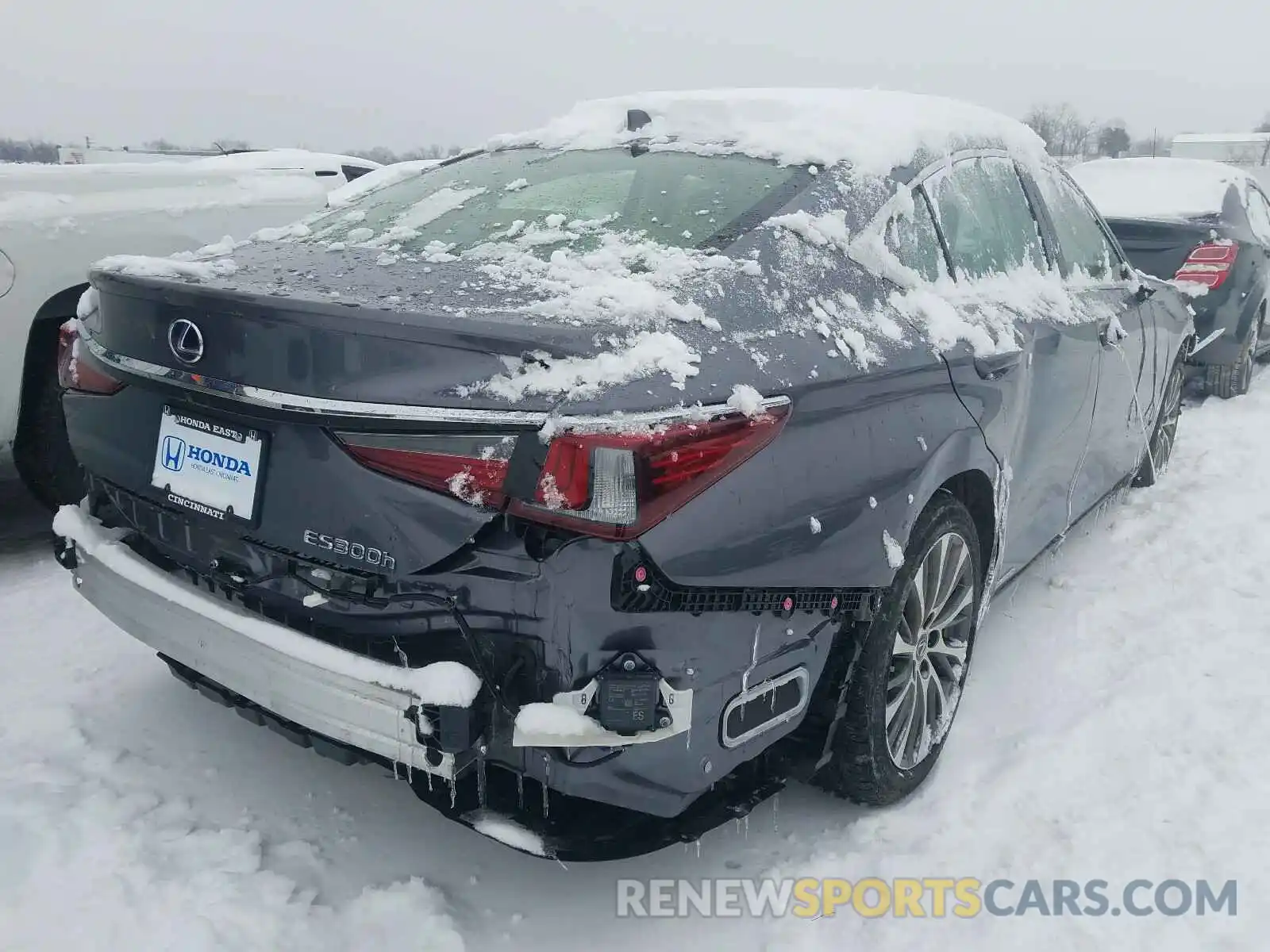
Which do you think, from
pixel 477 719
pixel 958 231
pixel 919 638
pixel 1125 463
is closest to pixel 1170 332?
pixel 1125 463

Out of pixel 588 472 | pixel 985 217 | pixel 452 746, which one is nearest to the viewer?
pixel 588 472

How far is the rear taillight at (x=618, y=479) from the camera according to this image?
163 centimetres

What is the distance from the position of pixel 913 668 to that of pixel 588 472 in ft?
4.10

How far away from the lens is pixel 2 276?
11.6ft

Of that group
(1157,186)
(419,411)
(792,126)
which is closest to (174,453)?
(419,411)

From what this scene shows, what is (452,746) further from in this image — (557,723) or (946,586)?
(946,586)

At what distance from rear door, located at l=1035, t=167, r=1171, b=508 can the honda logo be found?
2.72 m

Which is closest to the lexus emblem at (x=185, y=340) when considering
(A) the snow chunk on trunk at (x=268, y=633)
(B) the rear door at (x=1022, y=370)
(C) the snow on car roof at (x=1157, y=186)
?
(A) the snow chunk on trunk at (x=268, y=633)

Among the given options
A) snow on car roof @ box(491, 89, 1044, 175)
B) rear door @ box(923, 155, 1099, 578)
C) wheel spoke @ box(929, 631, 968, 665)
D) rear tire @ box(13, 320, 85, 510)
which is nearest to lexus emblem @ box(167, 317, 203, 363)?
snow on car roof @ box(491, 89, 1044, 175)

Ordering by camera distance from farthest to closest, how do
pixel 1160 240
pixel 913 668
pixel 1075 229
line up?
pixel 1160 240, pixel 1075 229, pixel 913 668

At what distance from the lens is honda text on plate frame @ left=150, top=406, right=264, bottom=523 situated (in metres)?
1.89

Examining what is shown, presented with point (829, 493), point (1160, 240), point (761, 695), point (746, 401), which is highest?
point (1160, 240)

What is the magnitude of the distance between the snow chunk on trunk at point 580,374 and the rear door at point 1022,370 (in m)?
0.96

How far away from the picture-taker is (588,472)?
1630mm
